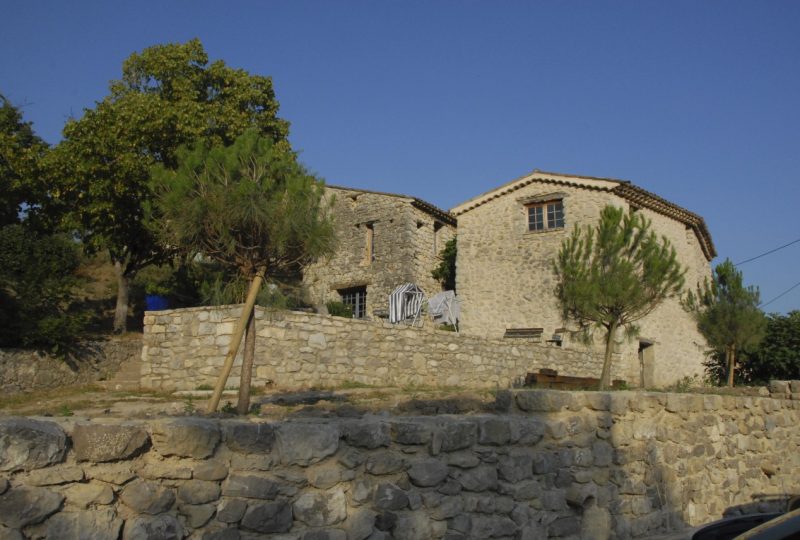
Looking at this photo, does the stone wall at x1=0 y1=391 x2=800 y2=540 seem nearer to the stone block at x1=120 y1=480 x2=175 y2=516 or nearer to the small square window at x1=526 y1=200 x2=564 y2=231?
the stone block at x1=120 y1=480 x2=175 y2=516

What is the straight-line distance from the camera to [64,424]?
339 centimetres

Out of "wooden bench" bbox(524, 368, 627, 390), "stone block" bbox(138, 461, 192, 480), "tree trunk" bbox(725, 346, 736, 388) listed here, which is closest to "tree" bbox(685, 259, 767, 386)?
"tree trunk" bbox(725, 346, 736, 388)

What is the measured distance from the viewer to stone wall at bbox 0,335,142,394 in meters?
13.9

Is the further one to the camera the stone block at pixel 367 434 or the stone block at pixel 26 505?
the stone block at pixel 367 434

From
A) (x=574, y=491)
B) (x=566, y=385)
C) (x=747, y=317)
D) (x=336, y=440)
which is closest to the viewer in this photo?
(x=336, y=440)

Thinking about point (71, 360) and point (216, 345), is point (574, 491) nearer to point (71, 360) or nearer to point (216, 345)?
point (216, 345)

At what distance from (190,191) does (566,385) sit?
9920 millimetres

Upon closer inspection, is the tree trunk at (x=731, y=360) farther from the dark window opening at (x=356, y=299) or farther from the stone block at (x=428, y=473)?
the stone block at (x=428, y=473)

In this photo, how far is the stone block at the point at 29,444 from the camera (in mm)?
3008

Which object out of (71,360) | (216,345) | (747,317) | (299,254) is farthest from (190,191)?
(747,317)

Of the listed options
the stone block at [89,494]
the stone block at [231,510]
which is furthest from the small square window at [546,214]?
the stone block at [89,494]

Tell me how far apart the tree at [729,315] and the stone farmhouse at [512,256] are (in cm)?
109

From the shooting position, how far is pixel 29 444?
10.1 feet

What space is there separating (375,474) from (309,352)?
34.4 ft
